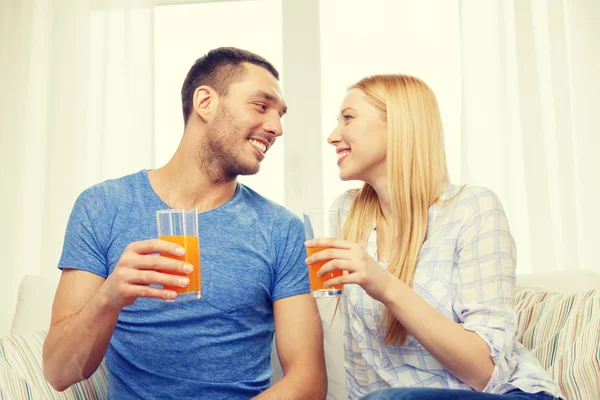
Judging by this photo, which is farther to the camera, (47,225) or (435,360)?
(47,225)

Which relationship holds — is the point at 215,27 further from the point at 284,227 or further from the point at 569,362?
the point at 569,362

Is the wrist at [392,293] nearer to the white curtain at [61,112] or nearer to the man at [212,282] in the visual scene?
the man at [212,282]

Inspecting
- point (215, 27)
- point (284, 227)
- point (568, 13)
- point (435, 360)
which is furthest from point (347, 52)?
point (435, 360)

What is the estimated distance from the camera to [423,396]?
47.3 inches

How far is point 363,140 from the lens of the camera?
6.20 feet

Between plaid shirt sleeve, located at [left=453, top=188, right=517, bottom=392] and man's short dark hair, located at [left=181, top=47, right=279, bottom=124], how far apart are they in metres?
0.90

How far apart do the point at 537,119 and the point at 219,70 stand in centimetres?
197

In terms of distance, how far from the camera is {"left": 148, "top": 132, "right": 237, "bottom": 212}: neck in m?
2.00

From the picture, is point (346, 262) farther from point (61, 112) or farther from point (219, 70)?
point (61, 112)

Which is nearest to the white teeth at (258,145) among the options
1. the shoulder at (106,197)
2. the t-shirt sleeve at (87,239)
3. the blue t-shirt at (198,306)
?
the blue t-shirt at (198,306)

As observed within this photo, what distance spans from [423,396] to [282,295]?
77 cm

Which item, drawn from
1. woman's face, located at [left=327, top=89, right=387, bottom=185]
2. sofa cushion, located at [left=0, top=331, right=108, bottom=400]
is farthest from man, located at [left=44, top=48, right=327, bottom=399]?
woman's face, located at [left=327, top=89, right=387, bottom=185]

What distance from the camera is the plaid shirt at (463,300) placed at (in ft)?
5.11

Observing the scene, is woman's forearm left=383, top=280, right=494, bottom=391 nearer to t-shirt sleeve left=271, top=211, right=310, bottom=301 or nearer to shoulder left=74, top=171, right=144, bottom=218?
t-shirt sleeve left=271, top=211, right=310, bottom=301
